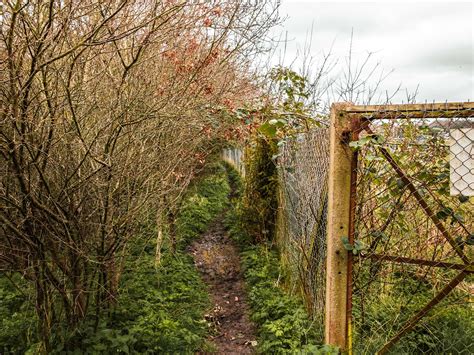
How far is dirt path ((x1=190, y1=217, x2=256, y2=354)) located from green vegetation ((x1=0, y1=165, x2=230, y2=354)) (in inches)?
8.6

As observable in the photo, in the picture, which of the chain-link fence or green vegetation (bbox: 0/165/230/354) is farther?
green vegetation (bbox: 0/165/230/354)

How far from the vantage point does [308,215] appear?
4.25 m

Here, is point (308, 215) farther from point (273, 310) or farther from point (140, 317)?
point (140, 317)

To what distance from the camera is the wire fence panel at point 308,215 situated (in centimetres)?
368

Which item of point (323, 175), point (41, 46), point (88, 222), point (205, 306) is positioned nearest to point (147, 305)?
point (205, 306)

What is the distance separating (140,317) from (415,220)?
288 cm

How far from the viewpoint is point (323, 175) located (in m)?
3.69

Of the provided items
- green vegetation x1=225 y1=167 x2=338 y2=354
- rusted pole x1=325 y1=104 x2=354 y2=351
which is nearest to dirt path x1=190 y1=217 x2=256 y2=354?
green vegetation x1=225 y1=167 x2=338 y2=354

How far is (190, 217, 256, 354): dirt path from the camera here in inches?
186

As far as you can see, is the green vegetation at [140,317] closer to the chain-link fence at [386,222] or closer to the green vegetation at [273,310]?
the green vegetation at [273,310]

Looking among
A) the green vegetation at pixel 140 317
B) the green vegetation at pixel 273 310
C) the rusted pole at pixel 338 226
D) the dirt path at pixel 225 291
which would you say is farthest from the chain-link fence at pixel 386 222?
the green vegetation at pixel 140 317

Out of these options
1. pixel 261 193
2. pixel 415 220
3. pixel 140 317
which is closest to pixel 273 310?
pixel 140 317

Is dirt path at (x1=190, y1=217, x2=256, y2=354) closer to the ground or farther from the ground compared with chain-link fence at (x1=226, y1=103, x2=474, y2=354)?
closer to the ground

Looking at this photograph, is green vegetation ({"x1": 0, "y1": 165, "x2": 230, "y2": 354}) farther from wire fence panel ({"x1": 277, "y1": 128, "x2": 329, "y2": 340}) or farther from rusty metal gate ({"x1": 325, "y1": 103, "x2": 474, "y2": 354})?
rusty metal gate ({"x1": 325, "y1": 103, "x2": 474, "y2": 354})
